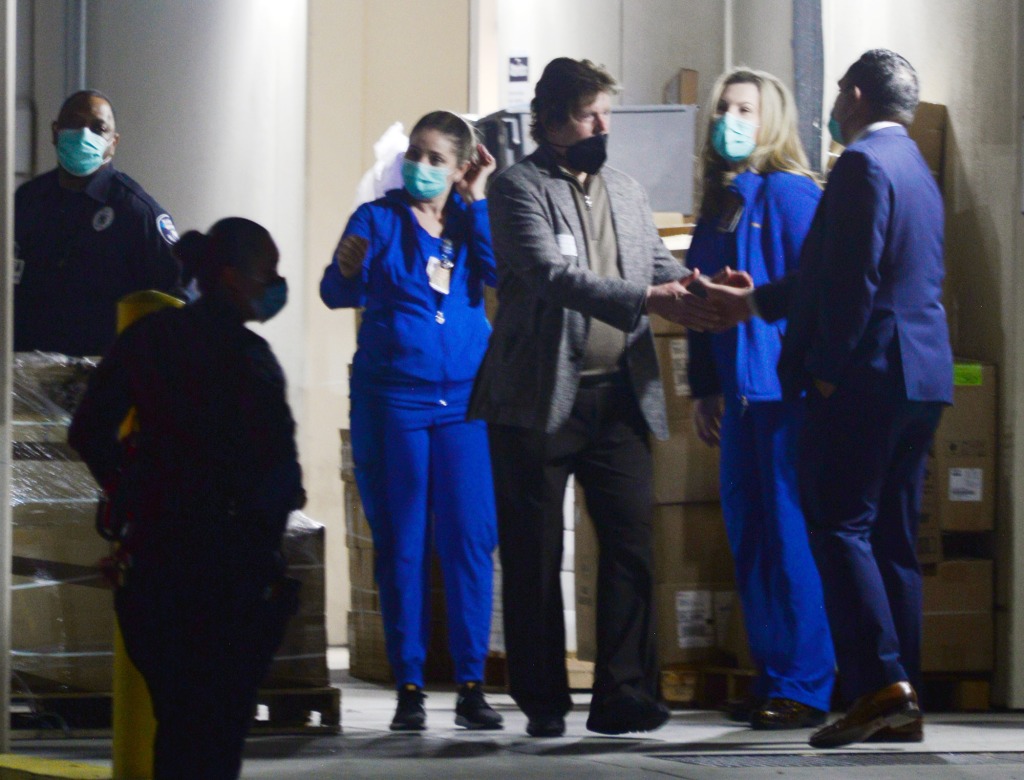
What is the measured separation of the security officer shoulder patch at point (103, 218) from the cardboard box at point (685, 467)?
70.0 inches

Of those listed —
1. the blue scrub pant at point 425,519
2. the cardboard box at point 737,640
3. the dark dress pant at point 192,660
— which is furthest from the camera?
the cardboard box at point 737,640

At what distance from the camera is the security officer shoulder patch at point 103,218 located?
530cm

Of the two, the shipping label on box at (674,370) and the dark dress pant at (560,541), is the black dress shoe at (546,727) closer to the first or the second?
the dark dress pant at (560,541)

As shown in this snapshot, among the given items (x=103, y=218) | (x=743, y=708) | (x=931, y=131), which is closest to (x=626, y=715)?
(x=743, y=708)

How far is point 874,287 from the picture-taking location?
432cm

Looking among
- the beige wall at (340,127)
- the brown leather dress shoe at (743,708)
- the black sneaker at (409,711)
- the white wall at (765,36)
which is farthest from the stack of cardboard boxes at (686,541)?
the beige wall at (340,127)

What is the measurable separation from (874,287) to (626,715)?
123 cm

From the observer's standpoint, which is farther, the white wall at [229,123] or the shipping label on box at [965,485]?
the white wall at [229,123]

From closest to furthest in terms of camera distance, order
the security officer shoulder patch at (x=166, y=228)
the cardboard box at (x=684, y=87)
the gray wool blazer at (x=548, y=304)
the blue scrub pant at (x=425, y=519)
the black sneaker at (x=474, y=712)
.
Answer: the gray wool blazer at (x=548, y=304) → the black sneaker at (x=474, y=712) → the blue scrub pant at (x=425, y=519) → the security officer shoulder patch at (x=166, y=228) → the cardboard box at (x=684, y=87)

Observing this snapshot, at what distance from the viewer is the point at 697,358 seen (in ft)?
16.8

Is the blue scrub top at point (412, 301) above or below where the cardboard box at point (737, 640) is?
above

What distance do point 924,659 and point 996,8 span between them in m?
2.06

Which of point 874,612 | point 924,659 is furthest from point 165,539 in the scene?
point 924,659

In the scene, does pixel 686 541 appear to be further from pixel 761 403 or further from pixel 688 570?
pixel 761 403
